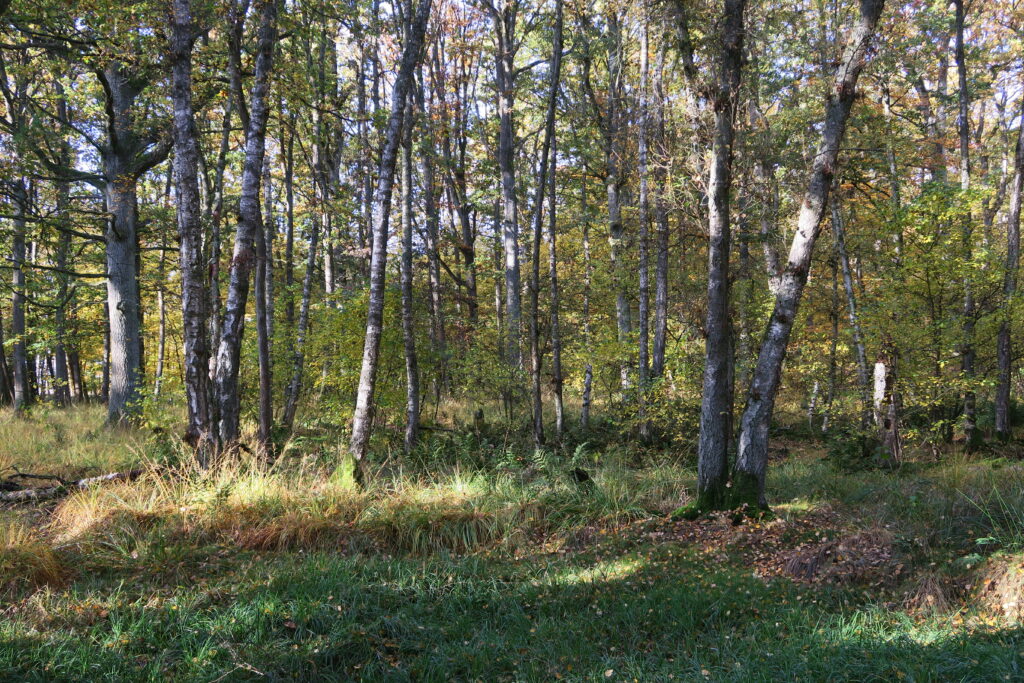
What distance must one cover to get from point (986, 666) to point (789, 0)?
7.40m

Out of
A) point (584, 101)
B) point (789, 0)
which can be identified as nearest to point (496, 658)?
point (789, 0)

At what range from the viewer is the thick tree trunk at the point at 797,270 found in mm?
5781

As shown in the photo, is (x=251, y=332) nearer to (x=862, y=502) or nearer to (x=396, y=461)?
(x=396, y=461)

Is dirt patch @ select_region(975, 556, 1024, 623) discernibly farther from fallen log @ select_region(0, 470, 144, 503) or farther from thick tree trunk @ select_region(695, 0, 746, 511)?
fallen log @ select_region(0, 470, 144, 503)

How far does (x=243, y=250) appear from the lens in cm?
718

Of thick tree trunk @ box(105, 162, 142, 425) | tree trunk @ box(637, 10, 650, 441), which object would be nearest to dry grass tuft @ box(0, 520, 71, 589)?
thick tree trunk @ box(105, 162, 142, 425)

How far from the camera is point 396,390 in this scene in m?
10.7

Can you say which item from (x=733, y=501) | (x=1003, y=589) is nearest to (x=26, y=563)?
(x=733, y=501)

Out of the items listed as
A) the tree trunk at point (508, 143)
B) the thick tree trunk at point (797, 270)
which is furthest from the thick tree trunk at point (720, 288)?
the tree trunk at point (508, 143)

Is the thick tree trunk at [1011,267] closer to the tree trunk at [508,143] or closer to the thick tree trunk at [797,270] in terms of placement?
the thick tree trunk at [797,270]

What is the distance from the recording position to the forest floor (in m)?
3.30

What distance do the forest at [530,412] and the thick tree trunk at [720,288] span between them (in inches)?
1.4

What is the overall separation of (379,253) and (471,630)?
566cm

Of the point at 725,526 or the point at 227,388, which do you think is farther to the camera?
the point at 227,388
